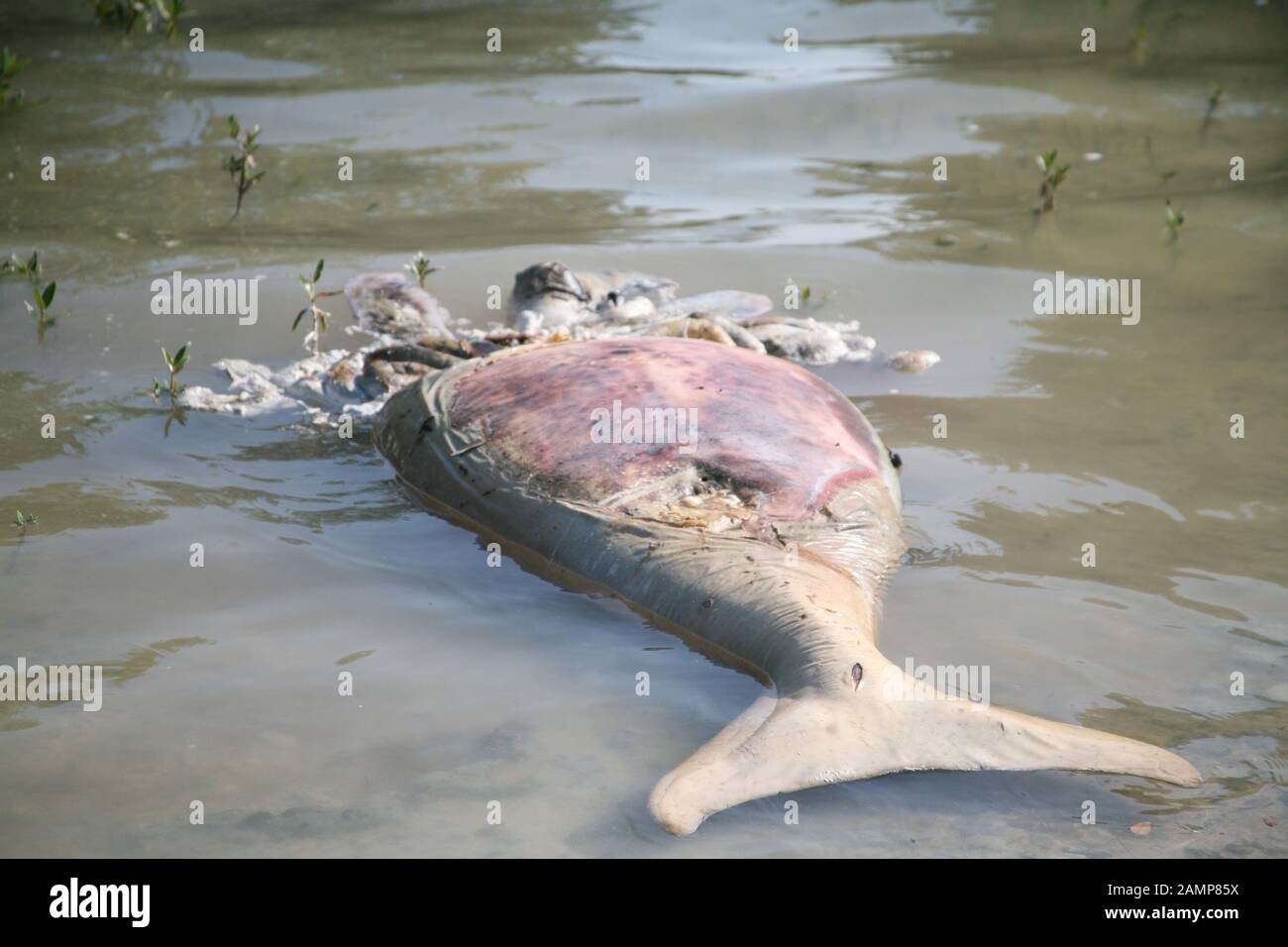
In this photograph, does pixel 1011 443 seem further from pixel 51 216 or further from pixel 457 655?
pixel 51 216

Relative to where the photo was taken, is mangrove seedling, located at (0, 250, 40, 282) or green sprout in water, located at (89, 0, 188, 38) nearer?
mangrove seedling, located at (0, 250, 40, 282)

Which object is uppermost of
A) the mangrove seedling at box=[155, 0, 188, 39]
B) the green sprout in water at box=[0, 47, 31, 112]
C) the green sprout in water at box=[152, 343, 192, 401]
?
the mangrove seedling at box=[155, 0, 188, 39]

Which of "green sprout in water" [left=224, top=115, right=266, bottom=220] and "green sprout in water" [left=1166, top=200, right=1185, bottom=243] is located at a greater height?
"green sprout in water" [left=224, top=115, right=266, bottom=220]

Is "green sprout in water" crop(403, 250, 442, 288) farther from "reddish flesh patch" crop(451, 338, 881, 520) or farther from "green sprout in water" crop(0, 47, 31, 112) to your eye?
"green sprout in water" crop(0, 47, 31, 112)

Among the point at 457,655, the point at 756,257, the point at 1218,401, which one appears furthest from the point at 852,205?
the point at 457,655

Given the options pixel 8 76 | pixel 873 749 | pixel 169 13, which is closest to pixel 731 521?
pixel 873 749

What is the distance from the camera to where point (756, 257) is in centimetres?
554

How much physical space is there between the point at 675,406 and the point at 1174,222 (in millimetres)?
3428

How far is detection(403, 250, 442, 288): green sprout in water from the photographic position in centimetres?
500

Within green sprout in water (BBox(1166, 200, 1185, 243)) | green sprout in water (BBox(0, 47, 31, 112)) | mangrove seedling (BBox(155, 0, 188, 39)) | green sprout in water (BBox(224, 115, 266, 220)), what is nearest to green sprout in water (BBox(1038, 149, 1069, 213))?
green sprout in water (BBox(1166, 200, 1185, 243))

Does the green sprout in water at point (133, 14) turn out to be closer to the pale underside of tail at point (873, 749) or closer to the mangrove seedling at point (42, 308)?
the mangrove seedling at point (42, 308)

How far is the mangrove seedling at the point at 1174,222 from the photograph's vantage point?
223 inches

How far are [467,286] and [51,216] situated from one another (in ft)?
6.59

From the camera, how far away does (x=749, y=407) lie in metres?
3.30
